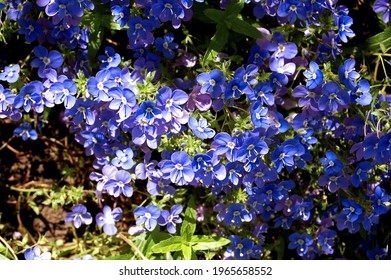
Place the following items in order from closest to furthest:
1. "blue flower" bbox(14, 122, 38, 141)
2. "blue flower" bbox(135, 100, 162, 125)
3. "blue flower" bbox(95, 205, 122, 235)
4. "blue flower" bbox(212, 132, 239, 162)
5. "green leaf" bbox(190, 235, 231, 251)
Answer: "blue flower" bbox(135, 100, 162, 125), "blue flower" bbox(212, 132, 239, 162), "green leaf" bbox(190, 235, 231, 251), "blue flower" bbox(95, 205, 122, 235), "blue flower" bbox(14, 122, 38, 141)

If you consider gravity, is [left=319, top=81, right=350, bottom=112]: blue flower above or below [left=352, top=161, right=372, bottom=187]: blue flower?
above

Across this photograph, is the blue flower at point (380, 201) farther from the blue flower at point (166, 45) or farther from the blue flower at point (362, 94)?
the blue flower at point (166, 45)

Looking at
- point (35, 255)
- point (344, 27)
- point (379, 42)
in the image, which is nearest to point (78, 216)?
point (35, 255)

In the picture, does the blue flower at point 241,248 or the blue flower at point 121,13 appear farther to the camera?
the blue flower at point 241,248

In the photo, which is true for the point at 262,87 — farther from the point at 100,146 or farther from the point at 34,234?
the point at 34,234

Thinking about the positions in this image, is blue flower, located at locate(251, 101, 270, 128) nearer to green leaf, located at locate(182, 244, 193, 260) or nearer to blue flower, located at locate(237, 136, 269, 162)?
blue flower, located at locate(237, 136, 269, 162)

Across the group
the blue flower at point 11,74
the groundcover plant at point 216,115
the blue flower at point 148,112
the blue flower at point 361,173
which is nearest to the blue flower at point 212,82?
the groundcover plant at point 216,115

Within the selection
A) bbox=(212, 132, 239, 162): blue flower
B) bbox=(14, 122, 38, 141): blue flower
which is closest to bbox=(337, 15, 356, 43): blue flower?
bbox=(212, 132, 239, 162): blue flower

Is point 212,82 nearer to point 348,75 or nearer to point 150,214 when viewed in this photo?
point 348,75
